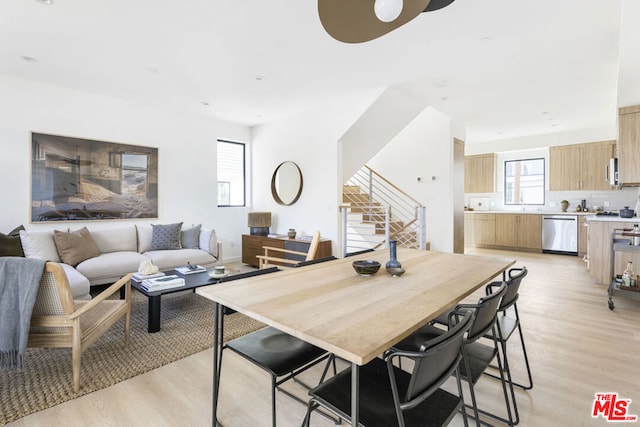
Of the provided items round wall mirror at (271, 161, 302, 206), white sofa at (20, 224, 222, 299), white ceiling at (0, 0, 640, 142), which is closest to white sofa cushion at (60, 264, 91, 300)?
white sofa at (20, 224, 222, 299)

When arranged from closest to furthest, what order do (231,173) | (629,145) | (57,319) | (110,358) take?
(57,319) → (110,358) → (629,145) → (231,173)

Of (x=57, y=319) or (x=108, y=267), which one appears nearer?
(x=57, y=319)

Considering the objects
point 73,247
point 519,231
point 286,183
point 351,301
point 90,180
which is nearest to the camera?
point 351,301

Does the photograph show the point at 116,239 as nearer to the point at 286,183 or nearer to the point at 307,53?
the point at 286,183

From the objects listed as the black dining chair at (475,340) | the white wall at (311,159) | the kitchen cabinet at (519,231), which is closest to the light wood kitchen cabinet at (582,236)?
the kitchen cabinet at (519,231)

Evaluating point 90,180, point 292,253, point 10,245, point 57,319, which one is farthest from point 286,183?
point 57,319

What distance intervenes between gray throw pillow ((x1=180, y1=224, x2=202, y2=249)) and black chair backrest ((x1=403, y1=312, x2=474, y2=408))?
4517mm

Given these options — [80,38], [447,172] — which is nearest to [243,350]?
[80,38]

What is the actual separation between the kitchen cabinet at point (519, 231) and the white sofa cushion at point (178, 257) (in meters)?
6.50

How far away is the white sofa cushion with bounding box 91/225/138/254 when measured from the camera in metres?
4.36

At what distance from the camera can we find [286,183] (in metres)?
5.88

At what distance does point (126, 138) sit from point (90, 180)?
84 centimetres

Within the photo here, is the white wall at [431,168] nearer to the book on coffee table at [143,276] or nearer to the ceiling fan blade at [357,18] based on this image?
the ceiling fan blade at [357,18]

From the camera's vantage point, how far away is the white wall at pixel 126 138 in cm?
398
